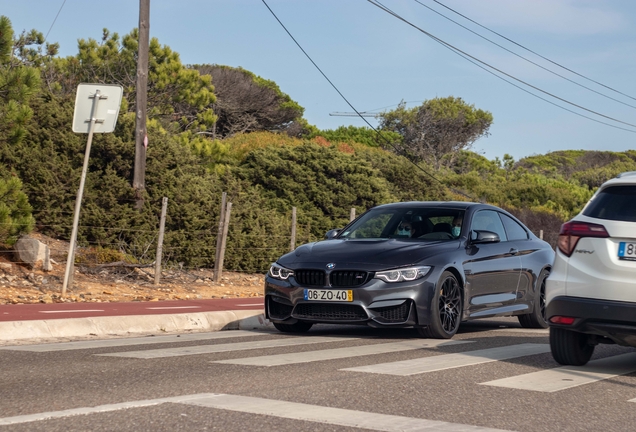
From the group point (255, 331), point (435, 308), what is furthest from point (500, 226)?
point (255, 331)

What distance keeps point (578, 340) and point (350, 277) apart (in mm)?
2556

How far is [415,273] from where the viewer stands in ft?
29.8

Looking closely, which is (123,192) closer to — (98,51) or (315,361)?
(315,361)

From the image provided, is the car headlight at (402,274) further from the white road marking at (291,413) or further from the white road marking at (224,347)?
the white road marking at (291,413)

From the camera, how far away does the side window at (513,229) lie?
36.8ft

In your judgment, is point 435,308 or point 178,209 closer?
point 435,308

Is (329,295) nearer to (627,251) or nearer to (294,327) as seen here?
(294,327)

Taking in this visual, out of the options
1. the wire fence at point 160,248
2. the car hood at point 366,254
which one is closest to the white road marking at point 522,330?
the car hood at point 366,254

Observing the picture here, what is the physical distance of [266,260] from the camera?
72.4ft

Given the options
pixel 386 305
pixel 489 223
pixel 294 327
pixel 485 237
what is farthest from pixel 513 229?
pixel 294 327

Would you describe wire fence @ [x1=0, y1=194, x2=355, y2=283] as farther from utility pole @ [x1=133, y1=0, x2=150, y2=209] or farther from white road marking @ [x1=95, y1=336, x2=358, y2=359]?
white road marking @ [x1=95, y1=336, x2=358, y2=359]

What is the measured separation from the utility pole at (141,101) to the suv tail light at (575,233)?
45.2 feet

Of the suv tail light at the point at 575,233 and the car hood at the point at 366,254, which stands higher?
the suv tail light at the point at 575,233

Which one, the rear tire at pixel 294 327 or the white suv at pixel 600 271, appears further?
the rear tire at pixel 294 327
